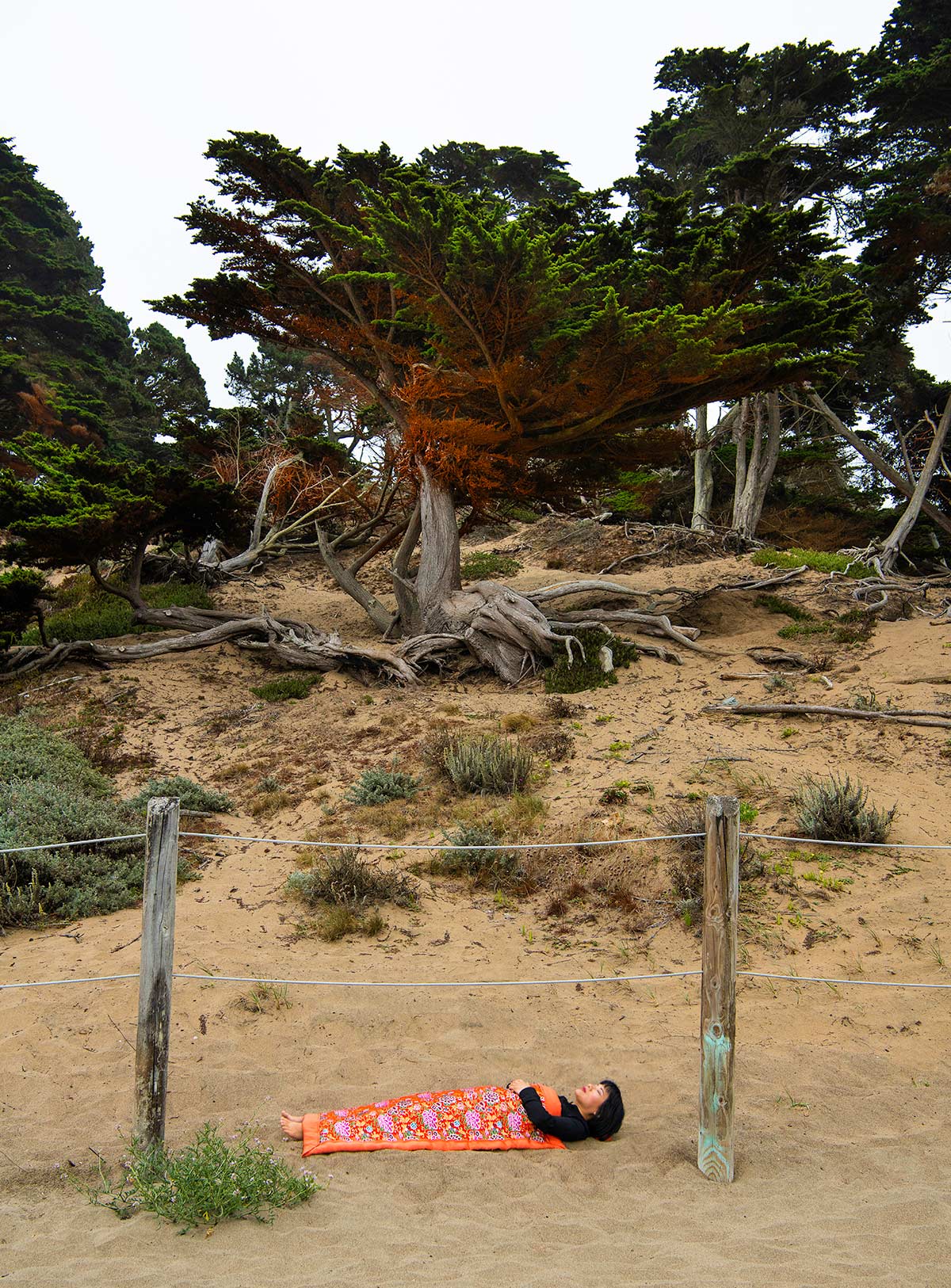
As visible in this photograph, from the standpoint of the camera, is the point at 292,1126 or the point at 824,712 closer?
the point at 292,1126

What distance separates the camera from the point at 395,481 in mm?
16172

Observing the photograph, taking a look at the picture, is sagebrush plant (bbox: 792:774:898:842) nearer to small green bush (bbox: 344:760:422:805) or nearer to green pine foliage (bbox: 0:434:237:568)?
small green bush (bbox: 344:760:422:805)

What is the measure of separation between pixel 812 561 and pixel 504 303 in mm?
10151

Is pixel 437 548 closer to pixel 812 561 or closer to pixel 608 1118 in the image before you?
pixel 812 561

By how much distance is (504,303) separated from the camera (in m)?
11.1

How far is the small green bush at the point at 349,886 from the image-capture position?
701 cm

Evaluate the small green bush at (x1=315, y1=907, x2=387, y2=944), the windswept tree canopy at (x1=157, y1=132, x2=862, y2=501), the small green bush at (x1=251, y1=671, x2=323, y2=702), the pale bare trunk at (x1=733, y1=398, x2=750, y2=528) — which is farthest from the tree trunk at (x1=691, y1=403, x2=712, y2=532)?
the small green bush at (x1=315, y1=907, x2=387, y2=944)

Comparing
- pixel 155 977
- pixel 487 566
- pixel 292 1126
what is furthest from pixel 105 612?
pixel 292 1126

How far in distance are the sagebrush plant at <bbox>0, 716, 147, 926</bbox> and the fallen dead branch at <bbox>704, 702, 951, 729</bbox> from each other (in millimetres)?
7095

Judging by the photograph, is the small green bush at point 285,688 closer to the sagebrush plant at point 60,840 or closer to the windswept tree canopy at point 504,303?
the sagebrush plant at point 60,840

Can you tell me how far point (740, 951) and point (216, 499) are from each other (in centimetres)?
1192

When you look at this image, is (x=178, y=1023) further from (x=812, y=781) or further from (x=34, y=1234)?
(x=812, y=781)

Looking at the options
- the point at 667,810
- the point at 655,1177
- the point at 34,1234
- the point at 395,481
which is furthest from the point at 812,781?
the point at 395,481

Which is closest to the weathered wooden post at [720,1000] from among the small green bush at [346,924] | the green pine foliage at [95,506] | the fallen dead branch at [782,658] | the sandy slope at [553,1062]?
the sandy slope at [553,1062]
